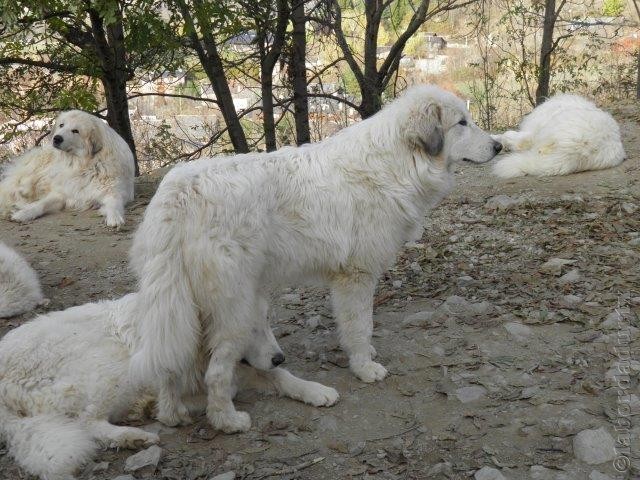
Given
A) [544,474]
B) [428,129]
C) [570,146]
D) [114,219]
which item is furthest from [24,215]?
[544,474]

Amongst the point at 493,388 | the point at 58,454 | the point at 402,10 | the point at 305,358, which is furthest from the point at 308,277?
the point at 402,10

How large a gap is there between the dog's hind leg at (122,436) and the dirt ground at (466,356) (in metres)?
0.06

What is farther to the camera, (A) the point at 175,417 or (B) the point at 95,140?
(B) the point at 95,140

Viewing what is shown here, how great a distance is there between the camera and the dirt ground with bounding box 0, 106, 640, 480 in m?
3.22

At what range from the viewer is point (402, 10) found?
459 inches

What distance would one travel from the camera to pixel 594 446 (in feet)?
10.1

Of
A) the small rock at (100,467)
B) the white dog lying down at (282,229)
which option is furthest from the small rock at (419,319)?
the small rock at (100,467)

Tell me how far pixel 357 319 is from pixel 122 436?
1486 millimetres

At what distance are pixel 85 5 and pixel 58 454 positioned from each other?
558 cm

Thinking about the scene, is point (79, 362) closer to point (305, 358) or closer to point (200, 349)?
point (200, 349)

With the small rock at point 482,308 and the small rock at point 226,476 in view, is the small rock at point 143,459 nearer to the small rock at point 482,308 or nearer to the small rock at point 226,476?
the small rock at point 226,476

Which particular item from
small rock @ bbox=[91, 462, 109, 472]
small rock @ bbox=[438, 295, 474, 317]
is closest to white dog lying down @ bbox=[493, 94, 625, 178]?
small rock @ bbox=[438, 295, 474, 317]

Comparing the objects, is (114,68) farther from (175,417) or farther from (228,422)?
(228,422)

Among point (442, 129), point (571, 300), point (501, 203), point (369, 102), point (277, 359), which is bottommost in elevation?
point (571, 300)
